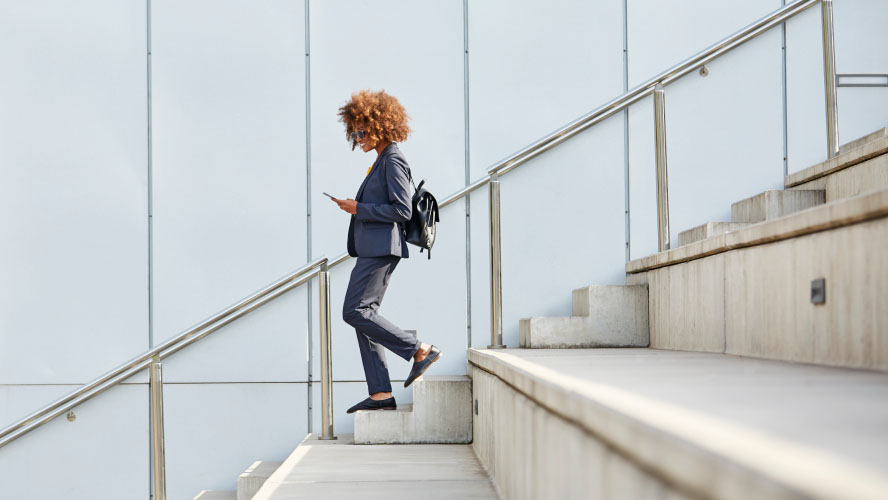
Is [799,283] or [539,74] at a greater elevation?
[539,74]

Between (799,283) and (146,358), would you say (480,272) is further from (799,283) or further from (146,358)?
(799,283)

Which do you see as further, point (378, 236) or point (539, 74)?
point (539, 74)

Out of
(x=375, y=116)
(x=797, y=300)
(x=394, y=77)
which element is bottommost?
(x=797, y=300)

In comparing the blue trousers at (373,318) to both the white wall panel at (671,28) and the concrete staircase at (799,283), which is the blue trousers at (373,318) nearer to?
the concrete staircase at (799,283)

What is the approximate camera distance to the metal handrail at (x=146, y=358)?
3.83 meters

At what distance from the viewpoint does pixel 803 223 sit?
74.3 inches

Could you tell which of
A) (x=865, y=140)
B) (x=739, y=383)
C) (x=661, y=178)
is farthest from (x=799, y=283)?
(x=865, y=140)

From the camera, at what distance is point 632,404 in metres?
1.00

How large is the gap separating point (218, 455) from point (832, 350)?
3.97 meters

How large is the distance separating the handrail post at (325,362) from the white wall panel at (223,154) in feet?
4.03

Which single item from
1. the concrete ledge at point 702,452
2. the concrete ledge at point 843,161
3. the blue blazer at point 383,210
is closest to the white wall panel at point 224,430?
the blue blazer at point 383,210

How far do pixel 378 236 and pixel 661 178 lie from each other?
1428mm

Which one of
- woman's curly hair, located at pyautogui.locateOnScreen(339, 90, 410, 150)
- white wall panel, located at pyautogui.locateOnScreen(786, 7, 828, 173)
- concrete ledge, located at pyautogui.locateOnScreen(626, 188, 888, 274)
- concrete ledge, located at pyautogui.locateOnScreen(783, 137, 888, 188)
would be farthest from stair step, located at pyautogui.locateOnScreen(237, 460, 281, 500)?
white wall panel, located at pyautogui.locateOnScreen(786, 7, 828, 173)

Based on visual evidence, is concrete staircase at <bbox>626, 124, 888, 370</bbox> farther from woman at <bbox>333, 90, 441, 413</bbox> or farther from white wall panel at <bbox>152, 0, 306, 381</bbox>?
white wall panel at <bbox>152, 0, 306, 381</bbox>
